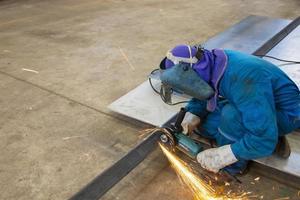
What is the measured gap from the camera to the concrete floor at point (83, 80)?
2.38 metres

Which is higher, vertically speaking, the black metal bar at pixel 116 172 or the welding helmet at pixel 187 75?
the welding helmet at pixel 187 75

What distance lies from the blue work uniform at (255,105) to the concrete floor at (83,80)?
0.42 m

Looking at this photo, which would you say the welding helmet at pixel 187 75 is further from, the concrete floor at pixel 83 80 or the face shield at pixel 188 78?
the concrete floor at pixel 83 80

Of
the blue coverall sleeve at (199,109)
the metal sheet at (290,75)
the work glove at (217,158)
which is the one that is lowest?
the metal sheet at (290,75)

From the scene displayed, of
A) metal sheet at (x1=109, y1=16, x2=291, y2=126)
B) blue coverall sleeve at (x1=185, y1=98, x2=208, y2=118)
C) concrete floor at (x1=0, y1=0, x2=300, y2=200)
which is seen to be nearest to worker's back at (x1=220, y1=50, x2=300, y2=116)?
blue coverall sleeve at (x1=185, y1=98, x2=208, y2=118)

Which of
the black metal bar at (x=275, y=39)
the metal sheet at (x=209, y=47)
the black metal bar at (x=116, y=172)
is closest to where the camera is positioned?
the black metal bar at (x=116, y=172)

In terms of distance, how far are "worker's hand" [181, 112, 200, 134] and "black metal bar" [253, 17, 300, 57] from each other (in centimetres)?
162

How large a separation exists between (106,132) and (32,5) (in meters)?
4.76

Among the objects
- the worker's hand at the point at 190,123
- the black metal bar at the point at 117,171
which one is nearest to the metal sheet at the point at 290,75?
the worker's hand at the point at 190,123

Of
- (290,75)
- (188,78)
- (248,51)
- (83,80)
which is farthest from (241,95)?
(83,80)

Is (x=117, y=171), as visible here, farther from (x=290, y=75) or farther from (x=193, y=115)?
(x=290, y=75)

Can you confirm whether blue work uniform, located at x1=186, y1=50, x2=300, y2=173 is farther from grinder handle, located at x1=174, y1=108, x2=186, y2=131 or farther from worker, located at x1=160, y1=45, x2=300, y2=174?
grinder handle, located at x1=174, y1=108, x2=186, y2=131

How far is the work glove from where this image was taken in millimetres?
2053

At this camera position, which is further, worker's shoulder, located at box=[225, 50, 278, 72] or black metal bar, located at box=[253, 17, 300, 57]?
black metal bar, located at box=[253, 17, 300, 57]
